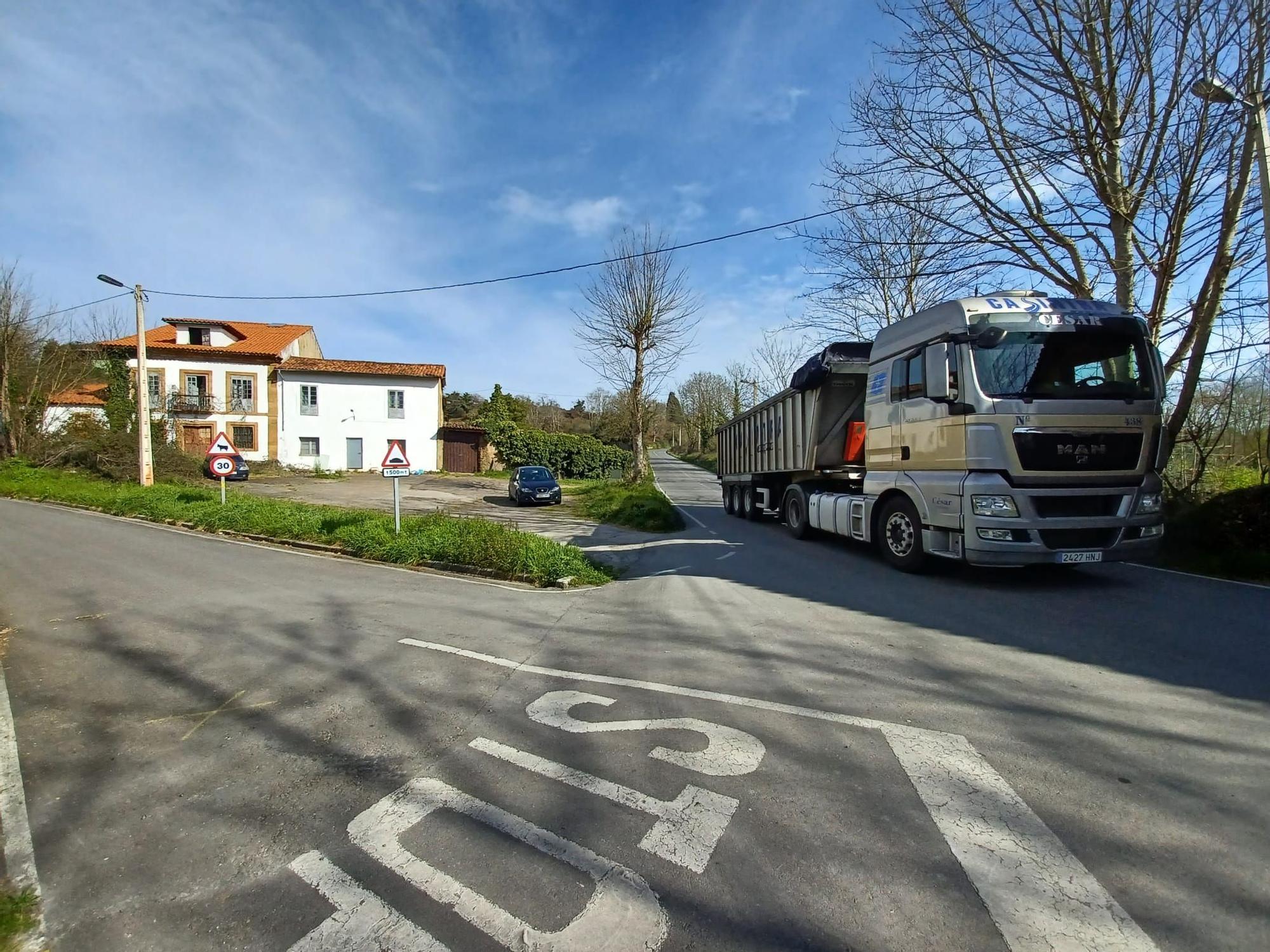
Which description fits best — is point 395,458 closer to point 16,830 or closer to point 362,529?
point 362,529

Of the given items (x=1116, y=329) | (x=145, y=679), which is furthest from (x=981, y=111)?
(x=145, y=679)

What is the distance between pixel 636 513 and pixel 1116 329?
1134cm

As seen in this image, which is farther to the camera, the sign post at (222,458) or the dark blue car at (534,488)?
the dark blue car at (534,488)

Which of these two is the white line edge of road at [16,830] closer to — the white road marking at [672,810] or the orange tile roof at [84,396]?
the white road marking at [672,810]

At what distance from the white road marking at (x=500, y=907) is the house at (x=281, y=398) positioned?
→ 38187 mm

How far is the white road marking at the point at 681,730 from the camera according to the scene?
3152 mm

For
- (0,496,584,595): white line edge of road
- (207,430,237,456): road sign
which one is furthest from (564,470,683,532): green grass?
(207,430,237,456): road sign

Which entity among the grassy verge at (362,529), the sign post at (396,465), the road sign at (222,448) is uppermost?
the road sign at (222,448)

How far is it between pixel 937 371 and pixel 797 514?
547 cm

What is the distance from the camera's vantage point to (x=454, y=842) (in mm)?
2543

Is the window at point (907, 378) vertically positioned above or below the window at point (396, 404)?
below

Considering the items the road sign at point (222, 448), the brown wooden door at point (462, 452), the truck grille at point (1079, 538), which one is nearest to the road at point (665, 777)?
→ the truck grille at point (1079, 538)

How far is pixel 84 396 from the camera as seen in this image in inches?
1431

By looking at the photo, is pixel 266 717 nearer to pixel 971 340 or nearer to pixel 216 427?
pixel 971 340
